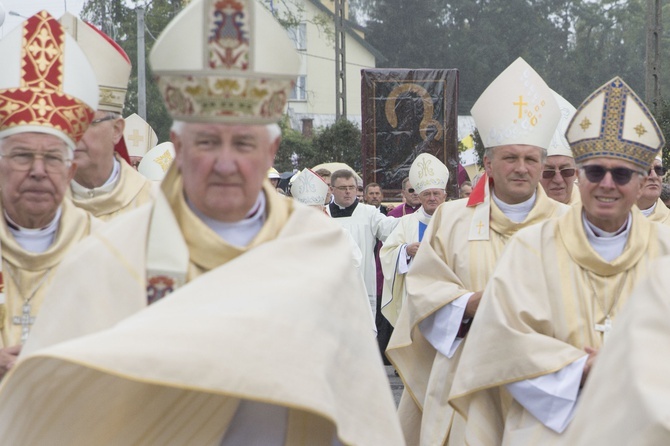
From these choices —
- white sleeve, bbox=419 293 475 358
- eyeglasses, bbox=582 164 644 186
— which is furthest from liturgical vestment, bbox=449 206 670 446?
white sleeve, bbox=419 293 475 358

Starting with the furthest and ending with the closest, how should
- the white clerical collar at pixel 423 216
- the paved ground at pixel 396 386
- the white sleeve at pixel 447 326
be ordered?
the white clerical collar at pixel 423 216 → the paved ground at pixel 396 386 → the white sleeve at pixel 447 326

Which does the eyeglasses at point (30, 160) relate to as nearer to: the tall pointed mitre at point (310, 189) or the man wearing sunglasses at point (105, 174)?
the man wearing sunglasses at point (105, 174)

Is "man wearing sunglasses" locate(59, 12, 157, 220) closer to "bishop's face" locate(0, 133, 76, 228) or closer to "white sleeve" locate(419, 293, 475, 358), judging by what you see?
"bishop's face" locate(0, 133, 76, 228)

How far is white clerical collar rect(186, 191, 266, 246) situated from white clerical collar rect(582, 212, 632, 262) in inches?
89.2

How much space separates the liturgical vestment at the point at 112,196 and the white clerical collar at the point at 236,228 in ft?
8.61

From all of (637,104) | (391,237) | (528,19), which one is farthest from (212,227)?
(528,19)

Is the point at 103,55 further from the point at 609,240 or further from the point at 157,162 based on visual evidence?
the point at 609,240

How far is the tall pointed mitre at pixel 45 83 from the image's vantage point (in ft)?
17.2

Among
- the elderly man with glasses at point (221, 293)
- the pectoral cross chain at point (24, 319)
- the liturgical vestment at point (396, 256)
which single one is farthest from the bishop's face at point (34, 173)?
the liturgical vestment at point (396, 256)

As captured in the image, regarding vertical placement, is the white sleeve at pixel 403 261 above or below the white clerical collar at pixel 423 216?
below

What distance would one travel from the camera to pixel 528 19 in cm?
6906

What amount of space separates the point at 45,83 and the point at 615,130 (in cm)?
254

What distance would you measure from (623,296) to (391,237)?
5.99 metres

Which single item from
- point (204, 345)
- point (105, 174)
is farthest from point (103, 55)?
point (204, 345)
